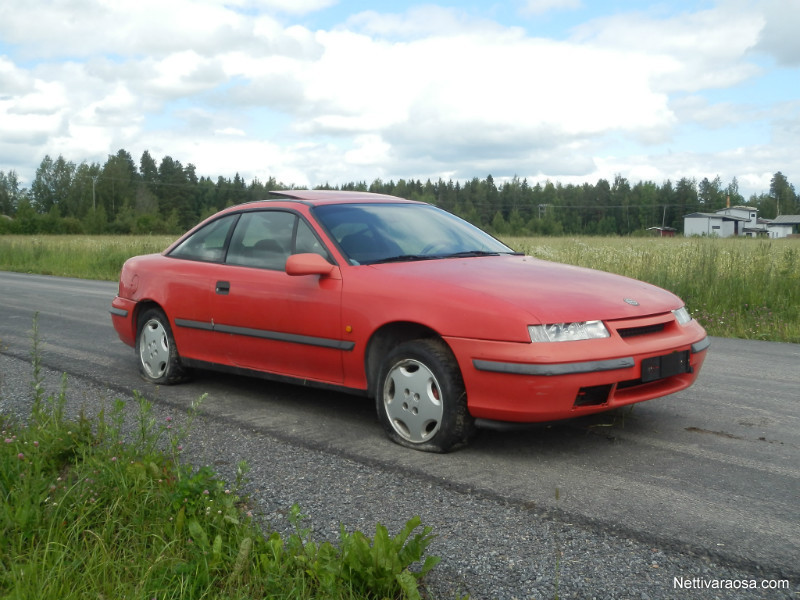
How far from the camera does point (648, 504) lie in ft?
11.6

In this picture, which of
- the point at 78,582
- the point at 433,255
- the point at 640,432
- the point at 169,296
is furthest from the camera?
the point at 169,296

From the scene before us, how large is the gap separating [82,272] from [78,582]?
20.3 meters

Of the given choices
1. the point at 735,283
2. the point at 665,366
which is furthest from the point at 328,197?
the point at 735,283

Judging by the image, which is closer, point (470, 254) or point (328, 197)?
point (470, 254)

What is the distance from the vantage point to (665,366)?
434 centimetres

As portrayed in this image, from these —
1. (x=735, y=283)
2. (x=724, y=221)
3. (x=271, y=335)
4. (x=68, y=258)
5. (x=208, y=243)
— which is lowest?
(x=68, y=258)

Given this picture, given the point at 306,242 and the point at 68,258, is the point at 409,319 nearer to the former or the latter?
the point at 306,242

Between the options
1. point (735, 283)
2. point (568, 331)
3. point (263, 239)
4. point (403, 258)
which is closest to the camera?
point (568, 331)

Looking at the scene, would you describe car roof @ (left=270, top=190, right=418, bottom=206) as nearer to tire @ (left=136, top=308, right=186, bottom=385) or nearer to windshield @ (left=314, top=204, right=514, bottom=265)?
windshield @ (left=314, top=204, right=514, bottom=265)

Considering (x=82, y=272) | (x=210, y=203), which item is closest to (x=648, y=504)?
(x=82, y=272)

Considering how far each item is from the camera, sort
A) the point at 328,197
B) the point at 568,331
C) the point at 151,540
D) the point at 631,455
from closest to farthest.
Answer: the point at 151,540 → the point at 568,331 → the point at 631,455 → the point at 328,197

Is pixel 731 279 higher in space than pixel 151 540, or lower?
higher

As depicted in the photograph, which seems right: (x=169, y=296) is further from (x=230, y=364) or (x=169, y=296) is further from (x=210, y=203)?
(x=210, y=203)

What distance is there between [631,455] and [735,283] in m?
7.00
